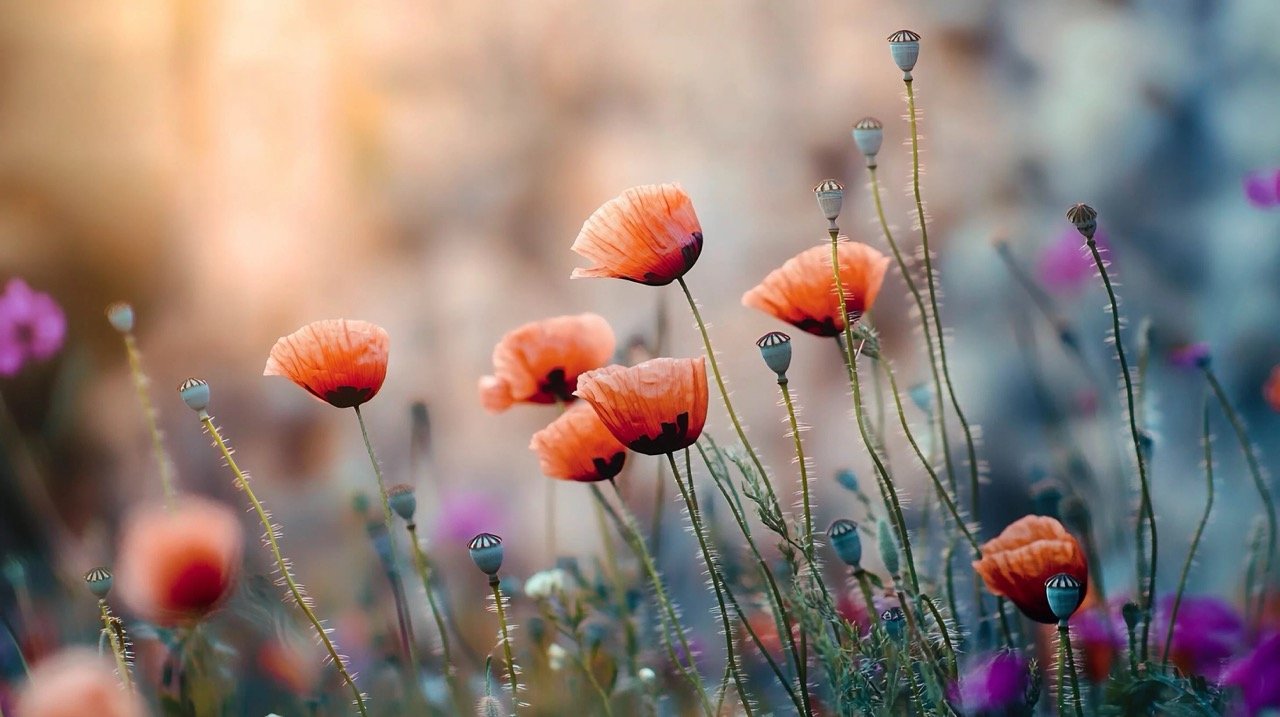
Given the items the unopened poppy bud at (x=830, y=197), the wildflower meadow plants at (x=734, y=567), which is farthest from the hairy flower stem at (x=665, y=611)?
the unopened poppy bud at (x=830, y=197)

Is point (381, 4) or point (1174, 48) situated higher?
point (381, 4)

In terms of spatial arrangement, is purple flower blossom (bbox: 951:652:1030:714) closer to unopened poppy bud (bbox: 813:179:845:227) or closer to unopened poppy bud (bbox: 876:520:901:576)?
unopened poppy bud (bbox: 876:520:901:576)

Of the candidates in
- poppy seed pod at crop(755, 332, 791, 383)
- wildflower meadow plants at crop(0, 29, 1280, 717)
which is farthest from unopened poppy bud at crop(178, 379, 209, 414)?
poppy seed pod at crop(755, 332, 791, 383)

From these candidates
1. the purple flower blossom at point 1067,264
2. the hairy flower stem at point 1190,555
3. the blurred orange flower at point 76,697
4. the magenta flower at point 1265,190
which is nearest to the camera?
the blurred orange flower at point 76,697

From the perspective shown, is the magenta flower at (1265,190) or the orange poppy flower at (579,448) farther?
the magenta flower at (1265,190)

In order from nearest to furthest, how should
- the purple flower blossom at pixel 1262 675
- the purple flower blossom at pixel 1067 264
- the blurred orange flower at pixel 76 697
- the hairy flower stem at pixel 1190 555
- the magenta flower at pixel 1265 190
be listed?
1. the blurred orange flower at pixel 76 697
2. the purple flower blossom at pixel 1262 675
3. the hairy flower stem at pixel 1190 555
4. the magenta flower at pixel 1265 190
5. the purple flower blossom at pixel 1067 264

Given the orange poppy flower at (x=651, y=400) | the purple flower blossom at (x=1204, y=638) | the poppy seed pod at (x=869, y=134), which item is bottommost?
the purple flower blossom at (x=1204, y=638)

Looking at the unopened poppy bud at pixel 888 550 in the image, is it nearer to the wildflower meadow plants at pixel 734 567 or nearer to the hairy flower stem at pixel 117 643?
the wildflower meadow plants at pixel 734 567

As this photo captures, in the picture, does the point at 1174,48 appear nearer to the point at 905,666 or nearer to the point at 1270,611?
the point at 1270,611

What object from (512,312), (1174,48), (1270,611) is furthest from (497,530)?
(1174,48)
